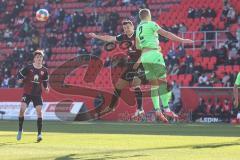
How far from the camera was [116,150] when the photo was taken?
512 inches

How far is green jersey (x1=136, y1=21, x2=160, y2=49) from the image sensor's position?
13891 mm

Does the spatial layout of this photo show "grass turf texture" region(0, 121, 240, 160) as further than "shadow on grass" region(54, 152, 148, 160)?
Yes

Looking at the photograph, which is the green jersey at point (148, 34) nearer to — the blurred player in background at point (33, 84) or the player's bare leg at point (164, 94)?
the player's bare leg at point (164, 94)

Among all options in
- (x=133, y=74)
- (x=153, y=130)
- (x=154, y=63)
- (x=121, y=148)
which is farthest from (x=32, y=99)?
(x=153, y=130)

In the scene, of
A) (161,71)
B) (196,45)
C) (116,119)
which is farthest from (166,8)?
(161,71)

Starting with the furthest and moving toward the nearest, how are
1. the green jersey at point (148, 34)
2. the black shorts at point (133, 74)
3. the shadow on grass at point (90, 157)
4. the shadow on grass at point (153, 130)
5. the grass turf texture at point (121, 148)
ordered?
1. the shadow on grass at point (153, 130)
2. the black shorts at point (133, 74)
3. the green jersey at point (148, 34)
4. the grass turf texture at point (121, 148)
5. the shadow on grass at point (90, 157)

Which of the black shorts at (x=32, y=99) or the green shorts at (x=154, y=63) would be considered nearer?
the green shorts at (x=154, y=63)

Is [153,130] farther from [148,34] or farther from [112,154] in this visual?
[112,154]

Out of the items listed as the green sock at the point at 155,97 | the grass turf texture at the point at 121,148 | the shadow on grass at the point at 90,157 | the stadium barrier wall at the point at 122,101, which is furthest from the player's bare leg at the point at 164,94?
the stadium barrier wall at the point at 122,101

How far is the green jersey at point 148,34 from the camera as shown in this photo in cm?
1389

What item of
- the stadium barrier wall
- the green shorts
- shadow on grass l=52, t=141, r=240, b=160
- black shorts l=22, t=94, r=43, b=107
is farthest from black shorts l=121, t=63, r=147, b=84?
the stadium barrier wall

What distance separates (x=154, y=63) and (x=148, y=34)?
2.34 feet

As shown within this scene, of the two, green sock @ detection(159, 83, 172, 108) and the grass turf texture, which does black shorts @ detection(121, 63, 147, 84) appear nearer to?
green sock @ detection(159, 83, 172, 108)

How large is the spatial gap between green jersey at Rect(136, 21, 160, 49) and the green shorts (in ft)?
0.63
